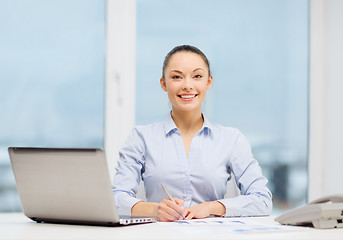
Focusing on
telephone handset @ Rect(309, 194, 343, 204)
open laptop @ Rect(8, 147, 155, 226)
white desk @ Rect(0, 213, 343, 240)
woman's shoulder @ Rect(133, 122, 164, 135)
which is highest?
woman's shoulder @ Rect(133, 122, 164, 135)

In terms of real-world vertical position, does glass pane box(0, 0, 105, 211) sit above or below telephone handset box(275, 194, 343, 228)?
above

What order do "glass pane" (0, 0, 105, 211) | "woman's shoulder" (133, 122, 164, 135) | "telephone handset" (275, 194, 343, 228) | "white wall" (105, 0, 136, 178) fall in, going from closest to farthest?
"telephone handset" (275, 194, 343, 228) → "woman's shoulder" (133, 122, 164, 135) → "glass pane" (0, 0, 105, 211) → "white wall" (105, 0, 136, 178)

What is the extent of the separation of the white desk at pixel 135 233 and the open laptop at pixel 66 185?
30 millimetres

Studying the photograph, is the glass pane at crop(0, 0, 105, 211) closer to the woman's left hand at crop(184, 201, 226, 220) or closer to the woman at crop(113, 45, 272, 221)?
the woman at crop(113, 45, 272, 221)

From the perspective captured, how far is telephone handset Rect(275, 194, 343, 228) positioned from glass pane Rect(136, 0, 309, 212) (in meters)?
1.62

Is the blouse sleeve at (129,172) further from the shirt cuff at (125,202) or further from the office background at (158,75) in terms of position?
the office background at (158,75)

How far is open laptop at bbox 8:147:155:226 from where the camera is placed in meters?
1.08

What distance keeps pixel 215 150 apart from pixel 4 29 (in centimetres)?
139

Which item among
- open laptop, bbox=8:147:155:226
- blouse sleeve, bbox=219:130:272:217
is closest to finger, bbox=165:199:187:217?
open laptop, bbox=8:147:155:226

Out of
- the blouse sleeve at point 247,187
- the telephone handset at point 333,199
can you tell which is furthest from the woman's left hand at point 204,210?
the telephone handset at point 333,199

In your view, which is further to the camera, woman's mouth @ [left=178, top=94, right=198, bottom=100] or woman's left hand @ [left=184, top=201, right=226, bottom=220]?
woman's mouth @ [left=178, top=94, right=198, bottom=100]

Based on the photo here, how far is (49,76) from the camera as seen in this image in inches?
103

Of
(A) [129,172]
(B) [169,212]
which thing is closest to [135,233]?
(B) [169,212]

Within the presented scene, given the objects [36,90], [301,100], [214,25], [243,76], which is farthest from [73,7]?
[301,100]
